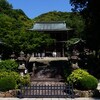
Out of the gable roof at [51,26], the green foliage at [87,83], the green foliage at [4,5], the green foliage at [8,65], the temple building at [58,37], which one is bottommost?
the green foliage at [87,83]

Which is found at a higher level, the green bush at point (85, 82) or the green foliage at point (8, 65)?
the green foliage at point (8, 65)

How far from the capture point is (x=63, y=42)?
52156 millimetres

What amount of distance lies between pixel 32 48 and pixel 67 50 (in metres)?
21.8

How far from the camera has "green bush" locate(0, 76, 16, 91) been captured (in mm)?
19141

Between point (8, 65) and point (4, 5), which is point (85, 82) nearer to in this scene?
point (8, 65)

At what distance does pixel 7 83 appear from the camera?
1922cm

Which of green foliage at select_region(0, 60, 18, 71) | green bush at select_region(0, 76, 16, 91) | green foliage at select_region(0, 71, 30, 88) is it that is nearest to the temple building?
green foliage at select_region(0, 60, 18, 71)

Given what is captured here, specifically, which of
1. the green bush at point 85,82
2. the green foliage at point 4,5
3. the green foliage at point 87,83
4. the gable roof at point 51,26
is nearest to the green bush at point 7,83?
the green bush at point 85,82

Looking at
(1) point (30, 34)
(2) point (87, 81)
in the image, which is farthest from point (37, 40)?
(2) point (87, 81)

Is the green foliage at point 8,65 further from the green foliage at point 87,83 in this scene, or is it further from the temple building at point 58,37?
the temple building at point 58,37

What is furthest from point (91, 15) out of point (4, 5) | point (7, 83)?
point (4, 5)

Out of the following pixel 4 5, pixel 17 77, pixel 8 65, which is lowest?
pixel 17 77

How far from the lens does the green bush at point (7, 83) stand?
62.8 feet

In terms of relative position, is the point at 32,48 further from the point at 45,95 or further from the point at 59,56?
the point at 59,56
